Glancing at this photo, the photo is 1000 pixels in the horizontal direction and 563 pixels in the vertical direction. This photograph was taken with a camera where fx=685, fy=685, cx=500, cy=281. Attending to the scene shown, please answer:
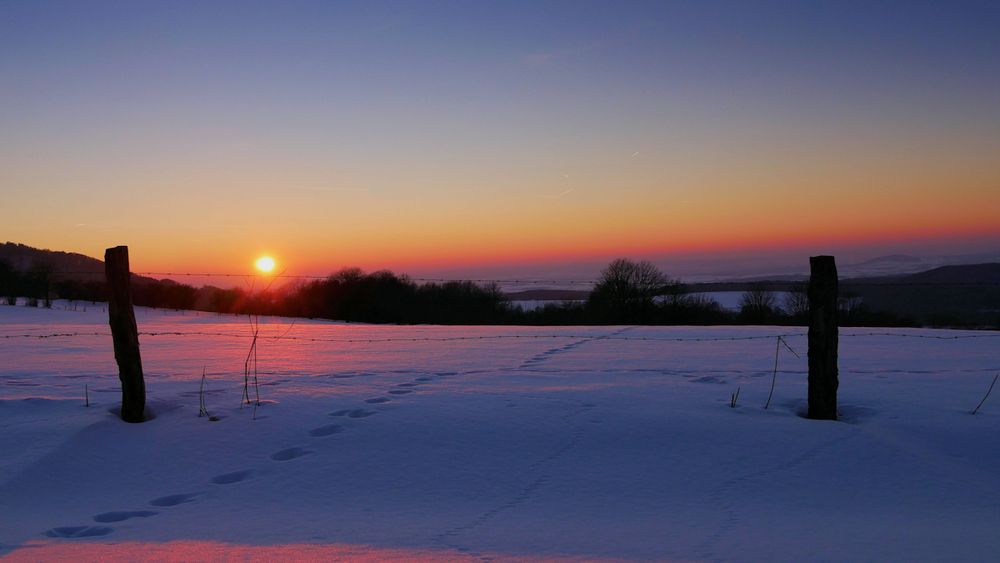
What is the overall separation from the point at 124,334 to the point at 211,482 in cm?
221

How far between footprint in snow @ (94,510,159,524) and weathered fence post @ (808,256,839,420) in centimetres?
584

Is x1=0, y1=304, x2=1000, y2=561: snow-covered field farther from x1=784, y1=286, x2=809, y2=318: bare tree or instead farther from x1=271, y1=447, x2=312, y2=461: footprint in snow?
x1=784, y1=286, x2=809, y2=318: bare tree

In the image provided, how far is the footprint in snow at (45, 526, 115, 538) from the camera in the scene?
14.1 feet

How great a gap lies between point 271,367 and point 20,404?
3413mm

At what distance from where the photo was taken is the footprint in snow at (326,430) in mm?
6211

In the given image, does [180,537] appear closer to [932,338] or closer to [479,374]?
[479,374]

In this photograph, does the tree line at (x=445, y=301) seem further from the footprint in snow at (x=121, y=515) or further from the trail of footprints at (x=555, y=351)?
the footprint in snow at (x=121, y=515)

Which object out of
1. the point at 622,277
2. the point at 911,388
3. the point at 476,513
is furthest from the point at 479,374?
the point at 622,277

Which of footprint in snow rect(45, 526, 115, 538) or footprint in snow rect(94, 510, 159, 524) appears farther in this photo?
footprint in snow rect(94, 510, 159, 524)

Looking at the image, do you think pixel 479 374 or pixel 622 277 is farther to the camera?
pixel 622 277

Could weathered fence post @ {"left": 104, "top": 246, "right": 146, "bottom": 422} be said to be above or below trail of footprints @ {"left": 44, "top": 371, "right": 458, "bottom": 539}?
above

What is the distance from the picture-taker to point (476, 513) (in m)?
4.66

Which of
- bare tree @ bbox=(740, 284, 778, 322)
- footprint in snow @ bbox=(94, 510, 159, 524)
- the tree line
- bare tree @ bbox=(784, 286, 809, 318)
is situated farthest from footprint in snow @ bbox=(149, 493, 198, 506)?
bare tree @ bbox=(784, 286, 809, 318)

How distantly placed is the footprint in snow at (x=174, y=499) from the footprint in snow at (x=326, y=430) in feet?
4.38
